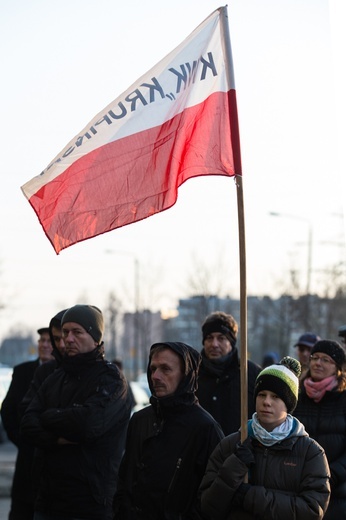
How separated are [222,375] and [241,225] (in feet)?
8.11

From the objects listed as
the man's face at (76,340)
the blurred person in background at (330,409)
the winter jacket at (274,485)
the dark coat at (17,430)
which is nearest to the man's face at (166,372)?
the winter jacket at (274,485)

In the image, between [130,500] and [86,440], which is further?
[86,440]

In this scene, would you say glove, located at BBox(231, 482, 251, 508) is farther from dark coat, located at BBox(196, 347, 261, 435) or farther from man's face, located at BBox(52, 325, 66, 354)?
man's face, located at BBox(52, 325, 66, 354)

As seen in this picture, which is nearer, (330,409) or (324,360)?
(330,409)

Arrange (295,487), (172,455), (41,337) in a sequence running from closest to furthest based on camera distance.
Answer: (295,487) → (172,455) → (41,337)

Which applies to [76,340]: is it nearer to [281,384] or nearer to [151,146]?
[151,146]

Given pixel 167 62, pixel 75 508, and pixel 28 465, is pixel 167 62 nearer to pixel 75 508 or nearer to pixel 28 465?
pixel 75 508

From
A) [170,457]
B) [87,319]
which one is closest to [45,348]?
[87,319]

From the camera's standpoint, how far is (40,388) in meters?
7.04

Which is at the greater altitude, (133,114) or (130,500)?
(133,114)

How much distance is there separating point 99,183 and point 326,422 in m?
2.44

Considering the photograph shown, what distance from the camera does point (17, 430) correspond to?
352 inches

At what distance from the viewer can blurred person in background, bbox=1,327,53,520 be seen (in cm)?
809

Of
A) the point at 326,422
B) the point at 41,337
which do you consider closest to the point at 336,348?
the point at 326,422
